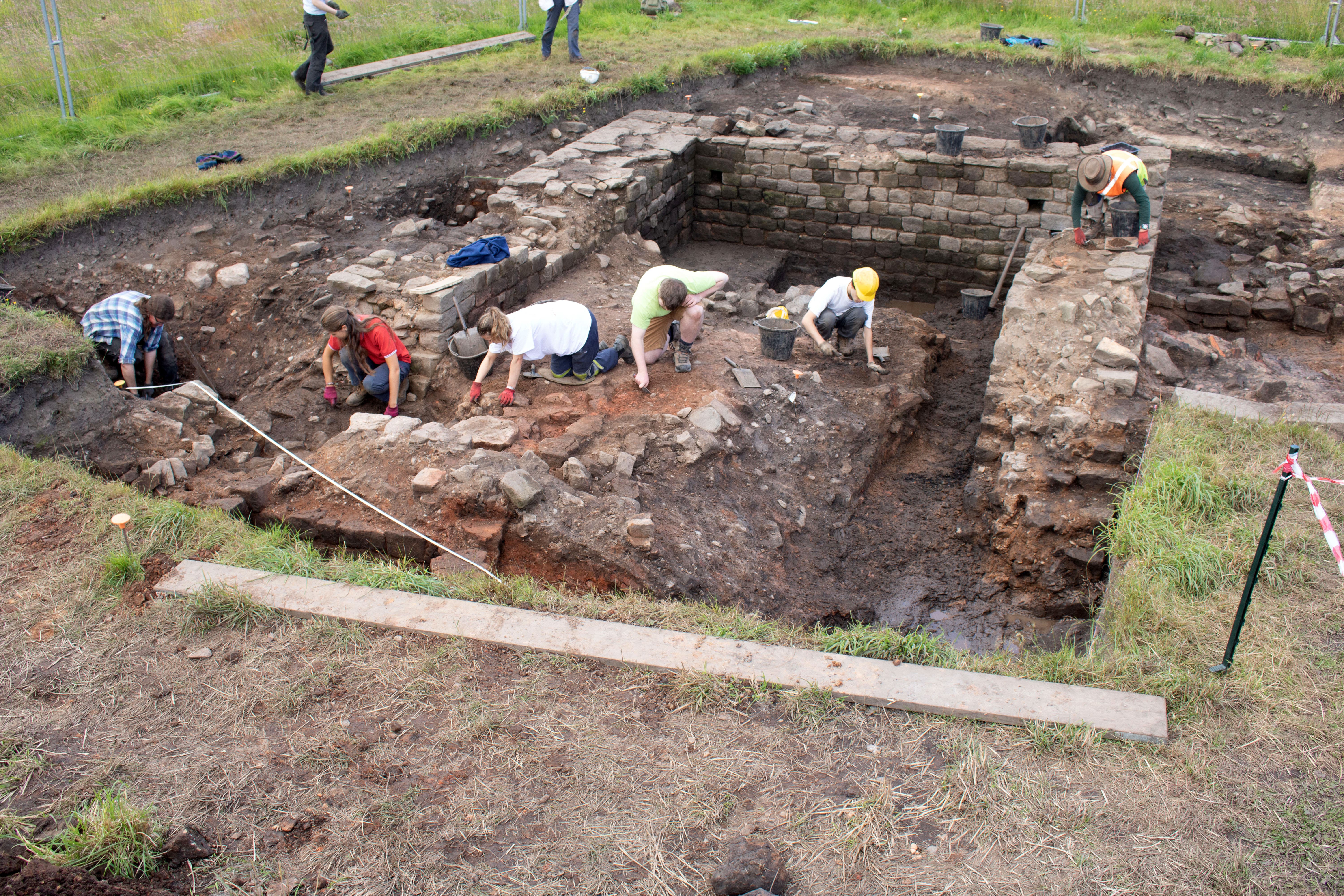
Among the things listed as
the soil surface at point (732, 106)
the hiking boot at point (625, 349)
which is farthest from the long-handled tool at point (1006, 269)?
the hiking boot at point (625, 349)

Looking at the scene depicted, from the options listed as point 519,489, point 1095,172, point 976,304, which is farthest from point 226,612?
point 976,304

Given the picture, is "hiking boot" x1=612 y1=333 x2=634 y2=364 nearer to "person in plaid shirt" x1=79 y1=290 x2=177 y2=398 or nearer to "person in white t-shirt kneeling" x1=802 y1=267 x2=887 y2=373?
"person in white t-shirt kneeling" x1=802 y1=267 x2=887 y2=373

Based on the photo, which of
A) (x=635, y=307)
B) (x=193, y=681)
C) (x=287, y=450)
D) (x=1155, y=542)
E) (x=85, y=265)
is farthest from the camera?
(x=85, y=265)

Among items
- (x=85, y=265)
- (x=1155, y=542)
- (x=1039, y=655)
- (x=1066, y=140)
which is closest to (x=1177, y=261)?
(x=1066, y=140)

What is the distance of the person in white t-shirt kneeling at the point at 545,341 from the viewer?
567 cm

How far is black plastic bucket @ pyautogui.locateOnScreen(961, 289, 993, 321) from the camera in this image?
28.7 feet

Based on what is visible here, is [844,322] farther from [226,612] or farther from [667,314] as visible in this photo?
[226,612]

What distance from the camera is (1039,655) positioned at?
3816 millimetres

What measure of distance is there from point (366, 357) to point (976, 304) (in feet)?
19.7

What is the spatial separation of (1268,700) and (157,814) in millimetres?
4062

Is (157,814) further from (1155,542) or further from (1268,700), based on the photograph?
(1155,542)

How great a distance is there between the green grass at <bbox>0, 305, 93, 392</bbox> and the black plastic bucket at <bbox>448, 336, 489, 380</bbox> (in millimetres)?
2338

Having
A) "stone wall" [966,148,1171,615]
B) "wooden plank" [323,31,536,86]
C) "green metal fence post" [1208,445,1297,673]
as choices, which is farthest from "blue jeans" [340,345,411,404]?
"wooden plank" [323,31,536,86]

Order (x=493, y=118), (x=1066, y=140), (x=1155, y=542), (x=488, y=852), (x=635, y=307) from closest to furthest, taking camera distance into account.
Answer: (x=488, y=852) < (x=1155, y=542) < (x=635, y=307) < (x=493, y=118) < (x=1066, y=140)
